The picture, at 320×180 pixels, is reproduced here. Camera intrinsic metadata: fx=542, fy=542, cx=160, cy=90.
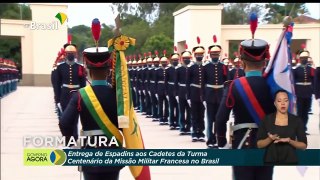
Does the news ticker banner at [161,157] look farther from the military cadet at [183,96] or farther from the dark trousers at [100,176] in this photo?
the military cadet at [183,96]

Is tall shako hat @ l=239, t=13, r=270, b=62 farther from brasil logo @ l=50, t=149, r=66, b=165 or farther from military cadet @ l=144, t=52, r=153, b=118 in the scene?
military cadet @ l=144, t=52, r=153, b=118

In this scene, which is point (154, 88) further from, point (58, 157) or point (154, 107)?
point (58, 157)

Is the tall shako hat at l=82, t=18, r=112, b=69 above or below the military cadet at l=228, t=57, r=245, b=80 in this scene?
above

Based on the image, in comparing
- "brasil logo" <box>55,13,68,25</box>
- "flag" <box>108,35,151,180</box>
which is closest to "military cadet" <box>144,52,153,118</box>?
"brasil logo" <box>55,13,68,25</box>

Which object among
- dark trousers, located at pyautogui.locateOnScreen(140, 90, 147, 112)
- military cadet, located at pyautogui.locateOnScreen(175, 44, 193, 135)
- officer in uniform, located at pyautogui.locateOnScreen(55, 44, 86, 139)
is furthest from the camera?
dark trousers, located at pyautogui.locateOnScreen(140, 90, 147, 112)

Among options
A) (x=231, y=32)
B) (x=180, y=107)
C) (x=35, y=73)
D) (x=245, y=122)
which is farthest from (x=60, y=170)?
(x=35, y=73)

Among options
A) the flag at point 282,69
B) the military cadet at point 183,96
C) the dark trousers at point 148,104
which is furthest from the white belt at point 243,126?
the dark trousers at point 148,104

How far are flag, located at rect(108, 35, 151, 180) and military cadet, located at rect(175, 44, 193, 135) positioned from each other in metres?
5.74

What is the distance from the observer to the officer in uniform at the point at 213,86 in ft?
26.0

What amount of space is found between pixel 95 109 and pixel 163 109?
8526 millimetres

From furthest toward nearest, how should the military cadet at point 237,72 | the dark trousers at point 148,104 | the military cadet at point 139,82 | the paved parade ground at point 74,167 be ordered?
the military cadet at point 139,82 < the dark trousers at point 148,104 < the military cadet at point 237,72 < the paved parade ground at point 74,167

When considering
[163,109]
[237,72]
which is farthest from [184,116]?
[237,72]

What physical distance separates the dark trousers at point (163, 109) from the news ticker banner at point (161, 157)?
25.6ft

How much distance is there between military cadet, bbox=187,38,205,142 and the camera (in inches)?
333
